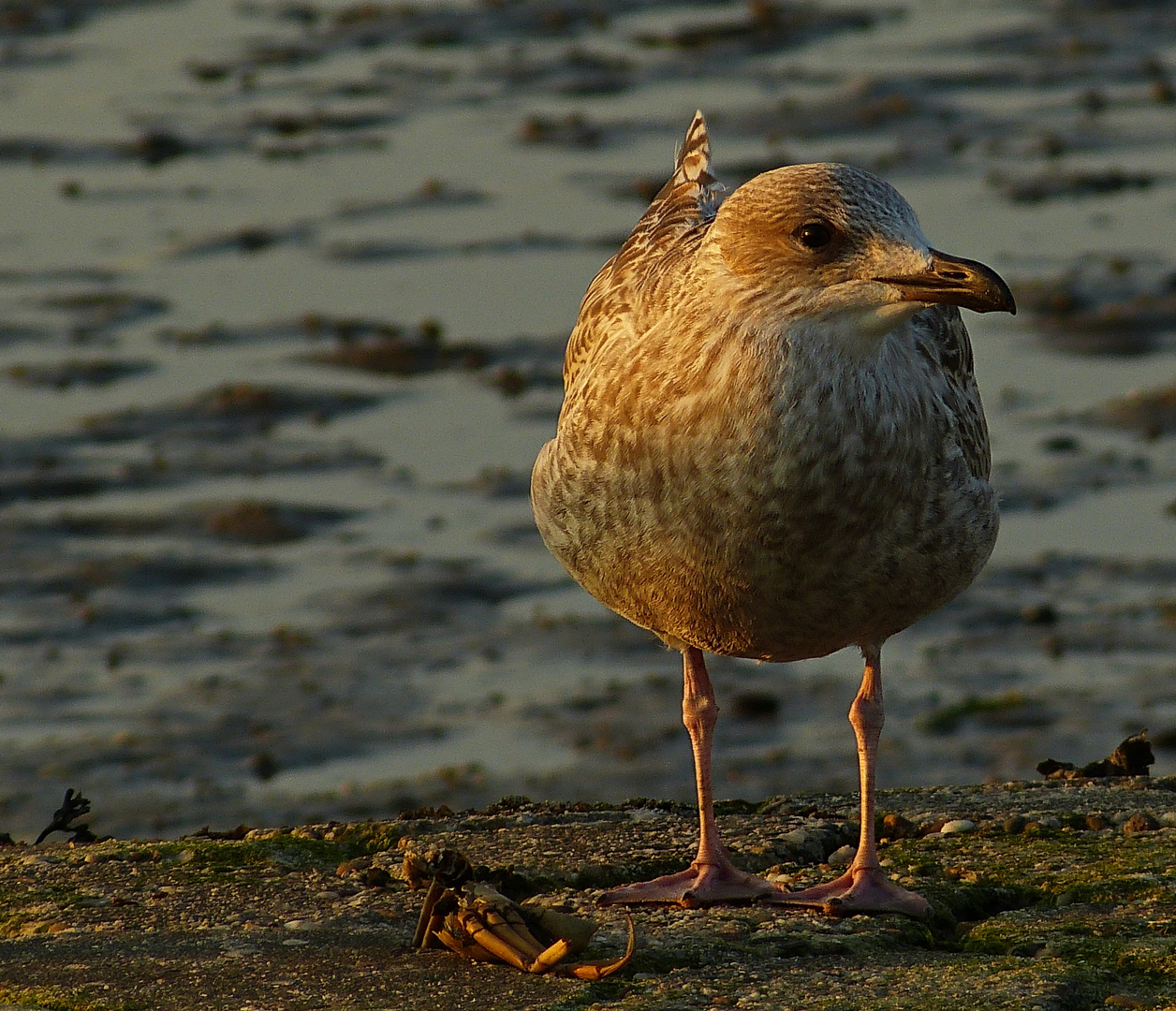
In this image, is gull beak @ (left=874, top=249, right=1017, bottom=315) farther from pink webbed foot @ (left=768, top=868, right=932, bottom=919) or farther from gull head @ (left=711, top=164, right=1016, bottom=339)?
pink webbed foot @ (left=768, top=868, right=932, bottom=919)

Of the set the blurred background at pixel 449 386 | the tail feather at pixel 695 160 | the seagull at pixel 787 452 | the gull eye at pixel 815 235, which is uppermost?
the gull eye at pixel 815 235

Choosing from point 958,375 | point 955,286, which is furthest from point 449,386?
point 955,286

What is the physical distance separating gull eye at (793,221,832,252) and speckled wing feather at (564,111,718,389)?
0.69 metres

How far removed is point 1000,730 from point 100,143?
10.5 metres

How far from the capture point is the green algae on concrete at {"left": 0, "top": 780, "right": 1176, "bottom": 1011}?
510cm

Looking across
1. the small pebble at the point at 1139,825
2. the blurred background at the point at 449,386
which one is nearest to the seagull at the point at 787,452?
the small pebble at the point at 1139,825

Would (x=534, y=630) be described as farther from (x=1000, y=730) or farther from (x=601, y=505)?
(x=601, y=505)

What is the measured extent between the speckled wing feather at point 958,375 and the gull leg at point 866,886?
2.06ft

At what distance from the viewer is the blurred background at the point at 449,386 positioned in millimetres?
10344

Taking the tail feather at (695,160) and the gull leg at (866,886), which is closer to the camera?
the gull leg at (866,886)

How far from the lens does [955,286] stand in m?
5.43

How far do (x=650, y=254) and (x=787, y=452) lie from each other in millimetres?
1584

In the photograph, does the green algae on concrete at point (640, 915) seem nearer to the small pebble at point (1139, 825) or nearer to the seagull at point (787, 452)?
the small pebble at point (1139, 825)

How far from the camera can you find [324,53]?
2119 centimetres
